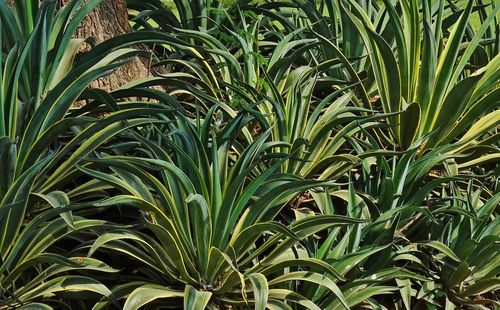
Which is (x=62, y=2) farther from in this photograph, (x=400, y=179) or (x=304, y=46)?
(x=400, y=179)

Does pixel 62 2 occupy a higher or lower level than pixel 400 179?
higher

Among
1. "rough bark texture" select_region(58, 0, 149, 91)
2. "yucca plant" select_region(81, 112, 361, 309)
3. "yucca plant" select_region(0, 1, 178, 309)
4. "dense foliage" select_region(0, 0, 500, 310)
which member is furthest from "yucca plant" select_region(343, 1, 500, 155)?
"yucca plant" select_region(0, 1, 178, 309)

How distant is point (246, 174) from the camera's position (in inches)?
138

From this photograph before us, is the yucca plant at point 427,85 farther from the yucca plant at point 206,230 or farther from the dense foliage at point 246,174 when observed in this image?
the yucca plant at point 206,230

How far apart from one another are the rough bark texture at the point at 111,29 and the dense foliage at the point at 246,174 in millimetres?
178

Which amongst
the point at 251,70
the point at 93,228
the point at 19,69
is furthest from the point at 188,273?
the point at 251,70

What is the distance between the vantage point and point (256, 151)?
3.68m

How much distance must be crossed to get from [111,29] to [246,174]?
1554 mm

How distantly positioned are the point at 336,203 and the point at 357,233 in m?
0.51

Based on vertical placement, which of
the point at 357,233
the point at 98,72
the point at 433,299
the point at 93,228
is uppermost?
the point at 98,72

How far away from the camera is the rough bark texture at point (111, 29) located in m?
4.61

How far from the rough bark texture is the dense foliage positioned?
18cm

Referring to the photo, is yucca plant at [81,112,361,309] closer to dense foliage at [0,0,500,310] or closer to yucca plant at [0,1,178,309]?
dense foliage at [0,0,500,310]

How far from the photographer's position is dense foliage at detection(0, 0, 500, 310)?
11.2ft
